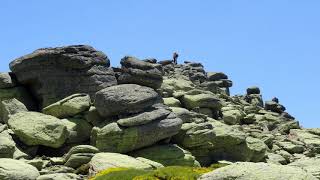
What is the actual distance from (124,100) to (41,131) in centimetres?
957

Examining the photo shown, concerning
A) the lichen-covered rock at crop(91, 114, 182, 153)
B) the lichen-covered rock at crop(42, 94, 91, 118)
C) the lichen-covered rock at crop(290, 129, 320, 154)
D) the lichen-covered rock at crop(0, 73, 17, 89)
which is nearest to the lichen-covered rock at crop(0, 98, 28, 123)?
the lichen-covered rock at crop(0, 73, 17, 89)

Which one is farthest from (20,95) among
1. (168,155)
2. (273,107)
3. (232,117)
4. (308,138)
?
(273,107)

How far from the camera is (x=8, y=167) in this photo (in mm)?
43719

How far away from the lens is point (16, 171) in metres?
43.6

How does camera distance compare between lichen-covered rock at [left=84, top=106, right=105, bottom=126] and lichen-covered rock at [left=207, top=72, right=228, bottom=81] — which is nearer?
lichen-covered rock at [left=84, top=106, right=105, bottom=126]

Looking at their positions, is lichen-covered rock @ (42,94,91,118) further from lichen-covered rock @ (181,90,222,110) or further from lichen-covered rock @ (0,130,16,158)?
lichen-covered rock @ (181,90,222,110)

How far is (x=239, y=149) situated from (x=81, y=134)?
19.0 m

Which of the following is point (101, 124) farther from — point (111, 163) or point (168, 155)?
point (111, 163)

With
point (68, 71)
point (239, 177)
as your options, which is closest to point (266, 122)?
point (68, 71)

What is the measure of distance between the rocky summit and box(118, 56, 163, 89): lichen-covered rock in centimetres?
13

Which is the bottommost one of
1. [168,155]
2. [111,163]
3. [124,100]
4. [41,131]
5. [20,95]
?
[41,131]

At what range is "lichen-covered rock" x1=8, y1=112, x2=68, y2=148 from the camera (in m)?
59.3

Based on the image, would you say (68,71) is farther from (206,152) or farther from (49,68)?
(206,152)

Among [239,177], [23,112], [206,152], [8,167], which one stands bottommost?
[8,167]
